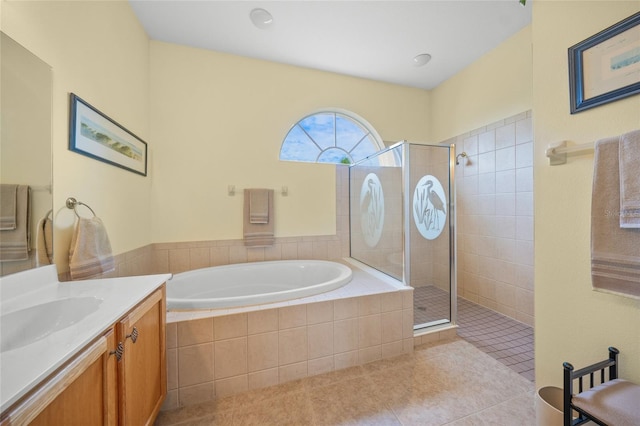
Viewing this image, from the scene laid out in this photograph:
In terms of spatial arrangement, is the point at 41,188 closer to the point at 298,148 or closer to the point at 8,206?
the point at 8,206

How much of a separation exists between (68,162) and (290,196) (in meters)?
1.73

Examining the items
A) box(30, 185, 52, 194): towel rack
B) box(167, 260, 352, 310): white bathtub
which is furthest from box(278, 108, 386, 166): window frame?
box(30, 185, 52, 194): towel rack

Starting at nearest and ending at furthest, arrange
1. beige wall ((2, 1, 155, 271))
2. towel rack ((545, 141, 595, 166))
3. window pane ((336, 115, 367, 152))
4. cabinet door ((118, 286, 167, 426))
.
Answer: cabinet door ((118, 286, 167, 426)) → towel rack ((545, 141, 595, 166)) → beige wall ((2, 1, 155, 271)) → window pane ((336, 115, 367, 152))

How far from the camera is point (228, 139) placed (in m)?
2.47

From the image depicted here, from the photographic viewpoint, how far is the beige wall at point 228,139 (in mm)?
2312

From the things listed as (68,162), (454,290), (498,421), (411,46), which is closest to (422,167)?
(454,290)

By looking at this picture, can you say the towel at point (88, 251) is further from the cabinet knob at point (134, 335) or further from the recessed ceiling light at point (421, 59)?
the recessed ceiling light at point (421, 59)

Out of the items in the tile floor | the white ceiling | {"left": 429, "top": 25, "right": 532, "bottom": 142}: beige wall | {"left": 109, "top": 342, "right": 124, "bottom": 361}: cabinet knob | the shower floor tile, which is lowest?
the tile floor

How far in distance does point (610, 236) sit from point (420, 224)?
1234mm

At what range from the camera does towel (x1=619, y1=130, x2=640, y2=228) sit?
838 millimetres

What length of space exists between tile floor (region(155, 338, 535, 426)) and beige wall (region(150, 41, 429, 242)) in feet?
4.86

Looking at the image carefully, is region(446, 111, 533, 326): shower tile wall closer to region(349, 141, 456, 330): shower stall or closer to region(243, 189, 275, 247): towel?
region(349, 141, 456, 330): shower stall

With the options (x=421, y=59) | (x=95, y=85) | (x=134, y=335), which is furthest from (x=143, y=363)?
(x=421, y=59)

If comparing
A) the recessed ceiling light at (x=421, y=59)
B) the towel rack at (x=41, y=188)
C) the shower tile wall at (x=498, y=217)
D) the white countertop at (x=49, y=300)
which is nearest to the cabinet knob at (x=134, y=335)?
the white countertop at (x=49, y=300)
